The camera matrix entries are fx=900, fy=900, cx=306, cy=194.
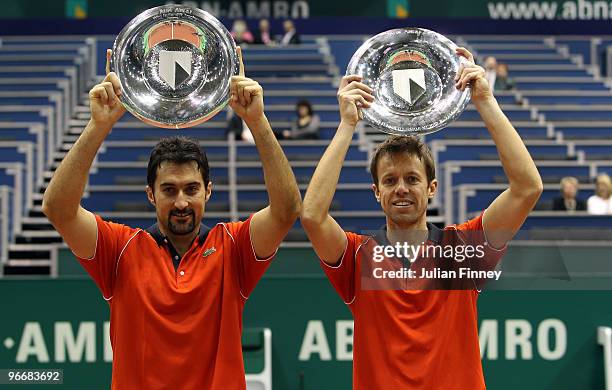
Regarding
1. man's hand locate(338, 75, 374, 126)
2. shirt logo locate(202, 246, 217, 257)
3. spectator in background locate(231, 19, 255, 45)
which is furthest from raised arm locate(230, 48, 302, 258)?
spectator in background locate(231, 19, 255, 45)

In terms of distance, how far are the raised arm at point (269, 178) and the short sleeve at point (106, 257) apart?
1.38 ft

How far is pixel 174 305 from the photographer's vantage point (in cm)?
262

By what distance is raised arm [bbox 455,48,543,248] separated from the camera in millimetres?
2676

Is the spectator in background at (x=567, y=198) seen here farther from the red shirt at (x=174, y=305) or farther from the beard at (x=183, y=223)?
the beard at (x=183, y=223)

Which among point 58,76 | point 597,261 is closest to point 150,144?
point 58,76

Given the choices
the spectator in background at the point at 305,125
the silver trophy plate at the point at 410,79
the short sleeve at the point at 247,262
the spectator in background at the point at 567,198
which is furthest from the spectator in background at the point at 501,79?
the short sleeve at the point at 247,262

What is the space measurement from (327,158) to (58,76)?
1071 cm

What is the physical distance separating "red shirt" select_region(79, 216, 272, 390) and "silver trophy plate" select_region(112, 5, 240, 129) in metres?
0.40

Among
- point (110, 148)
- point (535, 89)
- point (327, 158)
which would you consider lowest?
point (327, 158)

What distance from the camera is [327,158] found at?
2.72m

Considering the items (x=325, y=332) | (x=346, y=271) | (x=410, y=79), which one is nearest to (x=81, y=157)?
(x=346, y=271)

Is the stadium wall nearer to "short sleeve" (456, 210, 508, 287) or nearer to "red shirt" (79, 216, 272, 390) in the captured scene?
"short sleeve" (456, 210, 508, 287)

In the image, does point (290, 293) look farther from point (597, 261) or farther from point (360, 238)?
point (597, 261)

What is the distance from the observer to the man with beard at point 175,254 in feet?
8.50
